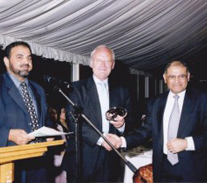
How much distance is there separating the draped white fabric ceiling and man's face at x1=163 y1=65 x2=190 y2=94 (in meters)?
1.45

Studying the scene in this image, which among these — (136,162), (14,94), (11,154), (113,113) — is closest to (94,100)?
(113,113)

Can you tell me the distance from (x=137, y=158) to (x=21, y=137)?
6.33 ft

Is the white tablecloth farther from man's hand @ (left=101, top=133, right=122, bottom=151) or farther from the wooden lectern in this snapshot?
the wooden lectern

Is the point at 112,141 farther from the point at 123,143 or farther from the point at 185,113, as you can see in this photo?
the point at 185,113

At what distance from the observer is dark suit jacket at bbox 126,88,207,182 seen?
7.38ft

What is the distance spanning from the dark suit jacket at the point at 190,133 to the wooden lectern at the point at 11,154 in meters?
1.12

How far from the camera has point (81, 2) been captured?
311 centimetres

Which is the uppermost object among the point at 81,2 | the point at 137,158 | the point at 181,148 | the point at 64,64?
the point at 81,2

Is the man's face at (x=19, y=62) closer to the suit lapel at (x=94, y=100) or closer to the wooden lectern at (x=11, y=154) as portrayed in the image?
the suit lapel at (x=94, y=100)

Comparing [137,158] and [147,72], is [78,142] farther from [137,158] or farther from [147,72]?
[147,72]

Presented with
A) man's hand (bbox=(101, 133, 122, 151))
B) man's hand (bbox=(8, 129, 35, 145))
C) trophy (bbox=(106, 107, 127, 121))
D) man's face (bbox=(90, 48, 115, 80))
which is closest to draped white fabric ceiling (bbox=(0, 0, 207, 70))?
man's face (bbox=(90, 48, 115, 80))

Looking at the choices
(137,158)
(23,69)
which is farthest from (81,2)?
(137,158)

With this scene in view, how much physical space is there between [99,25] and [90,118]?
2056 mm

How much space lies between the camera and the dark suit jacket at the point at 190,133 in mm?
2248
